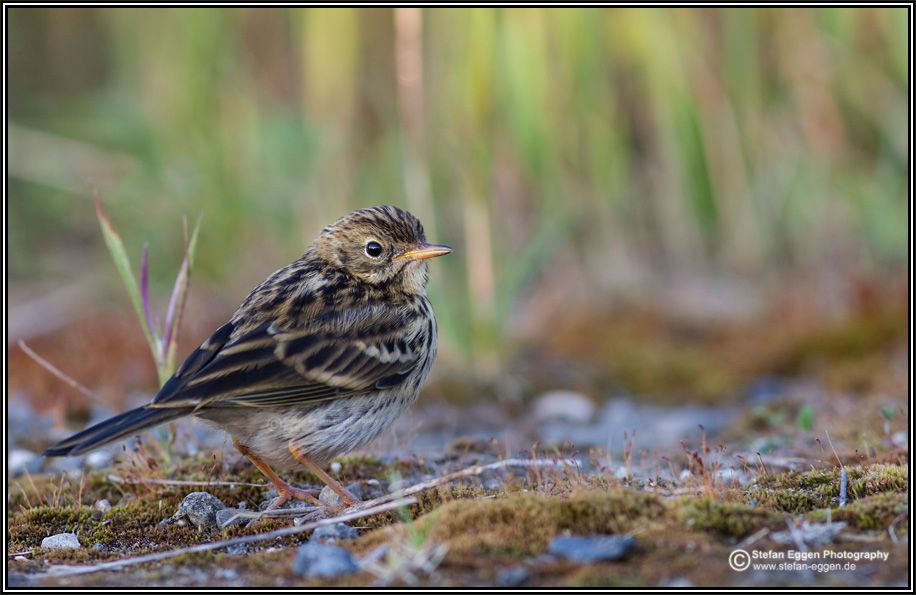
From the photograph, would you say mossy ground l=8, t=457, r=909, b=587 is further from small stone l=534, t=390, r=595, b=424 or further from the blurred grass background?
the blurred grass background

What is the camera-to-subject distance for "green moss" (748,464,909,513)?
4.83 meters

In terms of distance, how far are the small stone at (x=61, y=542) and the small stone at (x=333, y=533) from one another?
1.16 meters

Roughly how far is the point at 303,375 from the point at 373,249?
1.17 m

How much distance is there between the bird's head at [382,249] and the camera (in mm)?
6234

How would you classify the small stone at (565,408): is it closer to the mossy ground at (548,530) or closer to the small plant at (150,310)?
the mossy ground at (548,530)

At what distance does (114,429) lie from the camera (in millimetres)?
4656

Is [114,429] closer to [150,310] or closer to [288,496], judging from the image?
[288,496]

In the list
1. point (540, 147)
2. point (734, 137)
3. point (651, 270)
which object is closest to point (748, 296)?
point (651, 270)

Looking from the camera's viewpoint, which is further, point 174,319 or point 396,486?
point 174,319

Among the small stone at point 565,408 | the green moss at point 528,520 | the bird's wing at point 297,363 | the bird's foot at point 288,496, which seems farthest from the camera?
the small stone at point 565,408

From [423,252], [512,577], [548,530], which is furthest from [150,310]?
[512,577]
